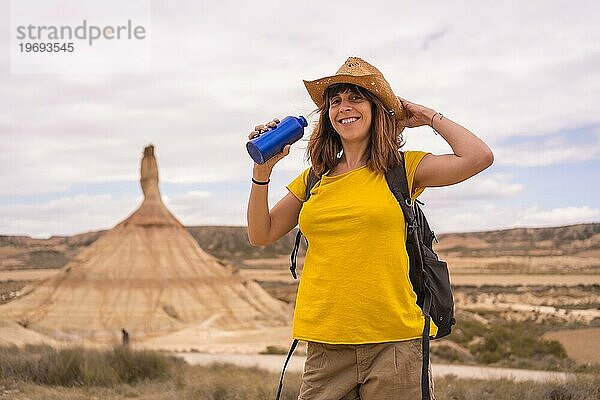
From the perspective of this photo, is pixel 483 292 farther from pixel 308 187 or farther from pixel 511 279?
pixel 308 187

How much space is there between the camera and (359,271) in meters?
2.34

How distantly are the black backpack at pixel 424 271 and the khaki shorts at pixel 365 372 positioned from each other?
4 centimetres

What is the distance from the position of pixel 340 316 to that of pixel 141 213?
23515 mm

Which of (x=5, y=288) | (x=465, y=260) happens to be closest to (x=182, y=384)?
(x=5, y=288)

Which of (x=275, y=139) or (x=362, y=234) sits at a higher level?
(x=275, y=139)

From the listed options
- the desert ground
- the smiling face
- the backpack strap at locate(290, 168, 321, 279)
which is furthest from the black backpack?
the desert ground

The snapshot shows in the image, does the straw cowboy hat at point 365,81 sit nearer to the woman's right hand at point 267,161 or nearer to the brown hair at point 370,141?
the brown hair at point 370,141

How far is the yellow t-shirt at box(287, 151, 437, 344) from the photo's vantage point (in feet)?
7.64

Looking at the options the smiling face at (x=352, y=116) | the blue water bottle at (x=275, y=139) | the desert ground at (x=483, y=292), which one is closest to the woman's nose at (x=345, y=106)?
the smiling face at (x=352, y=116)

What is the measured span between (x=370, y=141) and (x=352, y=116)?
105 mm

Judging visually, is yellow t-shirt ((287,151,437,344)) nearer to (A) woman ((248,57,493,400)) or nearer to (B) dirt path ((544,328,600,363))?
(A) woman ((248,57,493,400))

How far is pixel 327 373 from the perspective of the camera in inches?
95.4

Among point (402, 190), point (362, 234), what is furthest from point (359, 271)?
point (402, 190)

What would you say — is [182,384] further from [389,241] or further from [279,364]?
[279,364]
